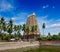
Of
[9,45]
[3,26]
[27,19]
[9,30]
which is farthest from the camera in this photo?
[27,19]

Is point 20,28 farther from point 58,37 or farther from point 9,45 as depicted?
point 9,45

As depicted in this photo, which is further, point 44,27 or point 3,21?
point 44,27

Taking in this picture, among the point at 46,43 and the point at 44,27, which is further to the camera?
the point at 44,27

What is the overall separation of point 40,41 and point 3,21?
957 inches

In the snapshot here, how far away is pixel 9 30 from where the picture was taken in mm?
84312

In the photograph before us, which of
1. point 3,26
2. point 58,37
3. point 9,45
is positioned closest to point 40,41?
point 58,37

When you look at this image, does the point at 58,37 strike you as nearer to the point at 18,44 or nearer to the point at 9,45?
the point at 18,44

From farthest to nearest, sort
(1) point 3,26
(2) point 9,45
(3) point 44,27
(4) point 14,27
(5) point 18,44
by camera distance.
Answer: (3) point 44,27 < (4) point 14,27 < (1) point 3,26 < (5) point 18,44 < (2) point 9,45

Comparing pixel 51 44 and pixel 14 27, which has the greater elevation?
pixel 14 27

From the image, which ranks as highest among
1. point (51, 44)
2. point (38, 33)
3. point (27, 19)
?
point (27, 19)

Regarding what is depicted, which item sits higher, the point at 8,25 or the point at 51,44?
the point at 8,25

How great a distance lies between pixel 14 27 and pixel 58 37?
86.5 feet

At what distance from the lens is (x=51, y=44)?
8462 centimetres

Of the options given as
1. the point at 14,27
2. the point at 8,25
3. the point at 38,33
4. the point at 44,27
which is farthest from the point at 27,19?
the point at 8,25
